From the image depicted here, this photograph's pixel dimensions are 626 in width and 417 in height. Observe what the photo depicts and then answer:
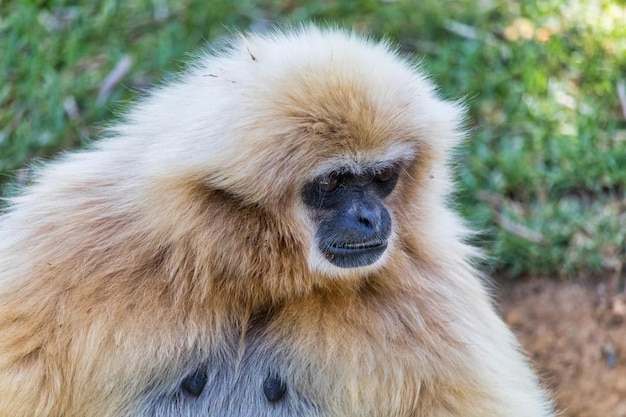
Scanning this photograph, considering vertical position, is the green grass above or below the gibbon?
below

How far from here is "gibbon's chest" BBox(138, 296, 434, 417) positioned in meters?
4.24

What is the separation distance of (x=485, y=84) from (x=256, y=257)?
3.99 metres

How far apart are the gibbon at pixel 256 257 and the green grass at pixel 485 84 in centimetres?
222

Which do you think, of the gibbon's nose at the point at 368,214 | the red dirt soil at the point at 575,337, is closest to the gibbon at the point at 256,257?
the gibbon's nose at the point at 368,214

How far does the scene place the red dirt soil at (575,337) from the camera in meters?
6.00

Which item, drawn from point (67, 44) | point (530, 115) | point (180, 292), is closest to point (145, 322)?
point (180, 292)

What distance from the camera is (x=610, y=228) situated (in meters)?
6.56

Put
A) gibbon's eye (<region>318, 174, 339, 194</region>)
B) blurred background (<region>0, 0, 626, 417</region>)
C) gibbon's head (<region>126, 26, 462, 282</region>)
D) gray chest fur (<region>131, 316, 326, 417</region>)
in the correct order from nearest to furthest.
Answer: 1. gibbon's head (<region>126, 26, 462, 282</region>)
2. gibbon's eye (<region>318, 174, 339, 194</region>)
3. gray chest fur (<region>131, 316, 326, 417</region>)
4. blurred background (<region>0, 0, 626, 417</region>)

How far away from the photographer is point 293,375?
4297mm

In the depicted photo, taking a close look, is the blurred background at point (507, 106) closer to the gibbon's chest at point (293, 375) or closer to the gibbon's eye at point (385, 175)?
the gibbon's chest at point (293, 375)

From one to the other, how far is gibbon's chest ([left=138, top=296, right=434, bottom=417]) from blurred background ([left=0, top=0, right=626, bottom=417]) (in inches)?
83.7

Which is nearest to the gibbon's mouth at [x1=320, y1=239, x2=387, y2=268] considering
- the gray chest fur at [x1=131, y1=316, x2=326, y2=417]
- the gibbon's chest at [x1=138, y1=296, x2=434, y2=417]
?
the gibbon's chest at [x1=138, y1=296, x2=434, y2=417]

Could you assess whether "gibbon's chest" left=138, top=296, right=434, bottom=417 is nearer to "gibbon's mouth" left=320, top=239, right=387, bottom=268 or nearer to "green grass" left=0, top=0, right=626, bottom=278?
"gibbon's mouth" left=320, top=239, right=387, bottom=268

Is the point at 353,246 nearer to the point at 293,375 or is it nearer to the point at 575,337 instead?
the point at 293,375
